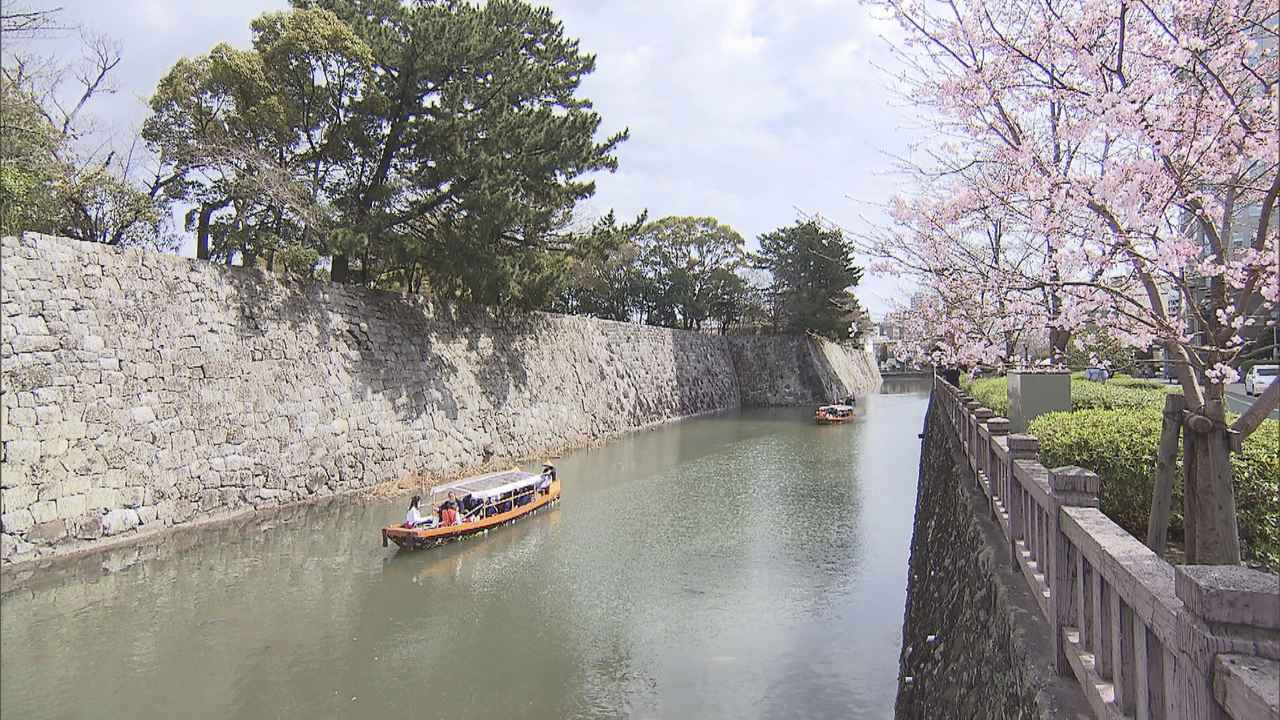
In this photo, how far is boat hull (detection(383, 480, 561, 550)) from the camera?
30.9 ft

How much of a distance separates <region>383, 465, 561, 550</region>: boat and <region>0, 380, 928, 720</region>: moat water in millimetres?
217

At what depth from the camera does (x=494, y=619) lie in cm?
748

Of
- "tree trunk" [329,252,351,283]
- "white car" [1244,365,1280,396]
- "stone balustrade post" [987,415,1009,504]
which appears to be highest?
"tree trunk" [329,252,351,283]

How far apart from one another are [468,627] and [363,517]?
4822 mm

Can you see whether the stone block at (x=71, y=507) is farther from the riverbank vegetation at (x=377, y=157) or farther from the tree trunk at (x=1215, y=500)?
the tree trunk at (x=1215, y=500)

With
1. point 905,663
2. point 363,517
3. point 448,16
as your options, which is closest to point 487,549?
point 363,517

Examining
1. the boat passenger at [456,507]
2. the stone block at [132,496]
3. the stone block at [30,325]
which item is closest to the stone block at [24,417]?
the stone block at [30,325]

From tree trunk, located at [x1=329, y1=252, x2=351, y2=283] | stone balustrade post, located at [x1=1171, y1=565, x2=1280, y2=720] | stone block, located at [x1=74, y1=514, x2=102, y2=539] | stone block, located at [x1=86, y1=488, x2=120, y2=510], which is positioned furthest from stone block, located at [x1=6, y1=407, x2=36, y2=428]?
stone balustrade post, located at [x1=1171, y1=565, x2=1280, y2=720]

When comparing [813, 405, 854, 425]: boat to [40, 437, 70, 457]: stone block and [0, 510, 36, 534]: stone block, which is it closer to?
[40, 437, 70, 457]: stone block

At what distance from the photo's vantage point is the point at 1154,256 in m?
3.69

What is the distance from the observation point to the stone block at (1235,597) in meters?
1.55

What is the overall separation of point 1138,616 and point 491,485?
10.4m

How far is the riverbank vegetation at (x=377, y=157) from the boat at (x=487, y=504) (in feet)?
14.8

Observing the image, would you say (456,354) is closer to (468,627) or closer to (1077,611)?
(468,627)
